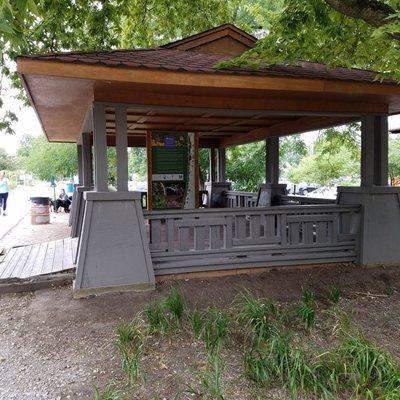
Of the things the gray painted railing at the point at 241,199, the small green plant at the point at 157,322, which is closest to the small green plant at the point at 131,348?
the small green plant at the point at 157,322

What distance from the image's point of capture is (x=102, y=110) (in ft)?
16.8

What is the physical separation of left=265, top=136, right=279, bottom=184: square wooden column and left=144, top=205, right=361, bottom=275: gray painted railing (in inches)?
126

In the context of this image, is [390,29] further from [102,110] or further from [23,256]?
[23,256]

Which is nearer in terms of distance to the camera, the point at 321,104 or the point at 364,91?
the point at 364,91

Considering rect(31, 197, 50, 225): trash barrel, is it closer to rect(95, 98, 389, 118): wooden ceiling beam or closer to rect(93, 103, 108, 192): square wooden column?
rect(93, 103, 108, 192): square wooden column

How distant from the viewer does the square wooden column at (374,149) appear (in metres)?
6.24

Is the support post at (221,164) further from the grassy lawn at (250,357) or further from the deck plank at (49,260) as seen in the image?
the grassy lawn at (250,357)

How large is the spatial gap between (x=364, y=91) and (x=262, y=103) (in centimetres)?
135

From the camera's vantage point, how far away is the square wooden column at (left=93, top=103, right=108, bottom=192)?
5120 mm

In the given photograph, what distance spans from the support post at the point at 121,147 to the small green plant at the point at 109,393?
275 cm

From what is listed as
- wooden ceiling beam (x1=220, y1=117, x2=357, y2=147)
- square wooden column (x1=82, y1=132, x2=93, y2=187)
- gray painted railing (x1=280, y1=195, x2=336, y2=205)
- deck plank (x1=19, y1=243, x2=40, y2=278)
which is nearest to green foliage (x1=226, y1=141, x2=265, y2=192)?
wooden ceiling beam (x1=220, y1=117, x2=357, y2=147)

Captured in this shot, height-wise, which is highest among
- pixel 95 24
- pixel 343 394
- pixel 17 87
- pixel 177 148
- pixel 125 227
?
pixel 95 24

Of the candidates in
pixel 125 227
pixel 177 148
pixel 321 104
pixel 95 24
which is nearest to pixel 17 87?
pixel 95 24

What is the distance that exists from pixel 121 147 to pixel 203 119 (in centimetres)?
263
